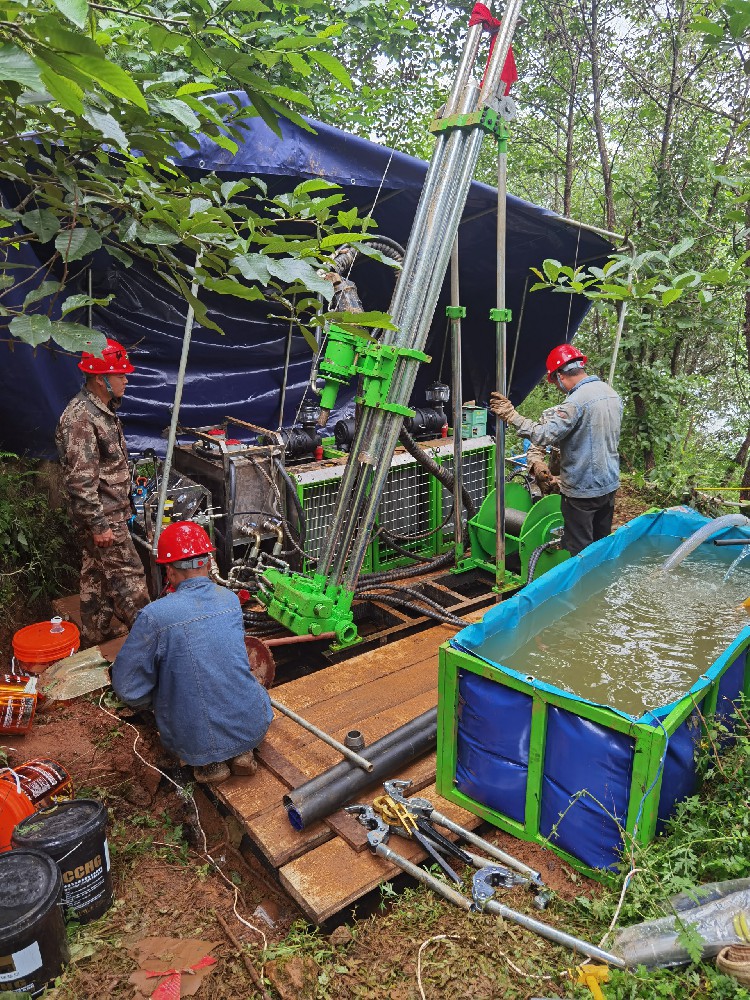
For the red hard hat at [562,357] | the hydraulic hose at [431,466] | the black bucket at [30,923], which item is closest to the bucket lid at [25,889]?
the black bucket at [30,923]

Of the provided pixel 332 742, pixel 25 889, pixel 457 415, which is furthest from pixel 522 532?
pixel 25 889

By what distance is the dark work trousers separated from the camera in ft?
16.2

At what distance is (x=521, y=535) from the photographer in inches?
202

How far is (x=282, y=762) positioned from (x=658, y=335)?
22.4ft

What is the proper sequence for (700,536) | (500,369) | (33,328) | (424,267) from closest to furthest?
(33,328)
(424,267)
(700,536)
(500,369)

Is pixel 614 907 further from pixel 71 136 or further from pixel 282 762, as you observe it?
pixel 71 136

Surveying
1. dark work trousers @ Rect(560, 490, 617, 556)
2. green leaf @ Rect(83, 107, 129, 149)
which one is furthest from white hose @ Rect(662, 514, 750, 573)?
green leaf @ Rect(83, 107, 129, 149)

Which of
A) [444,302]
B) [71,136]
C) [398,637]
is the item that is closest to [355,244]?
[71,136]

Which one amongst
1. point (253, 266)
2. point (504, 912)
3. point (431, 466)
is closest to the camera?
point (253, 266)

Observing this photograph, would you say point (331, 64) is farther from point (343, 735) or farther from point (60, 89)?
point (343, 735)

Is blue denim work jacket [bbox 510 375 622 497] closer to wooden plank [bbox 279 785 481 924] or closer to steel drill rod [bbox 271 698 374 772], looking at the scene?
steel drill rod [bbox 271 698 374 772]

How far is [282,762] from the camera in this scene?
Result: 326cm

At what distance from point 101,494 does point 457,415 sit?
2.64m

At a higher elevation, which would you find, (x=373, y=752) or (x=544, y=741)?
(x=544, y=741)
